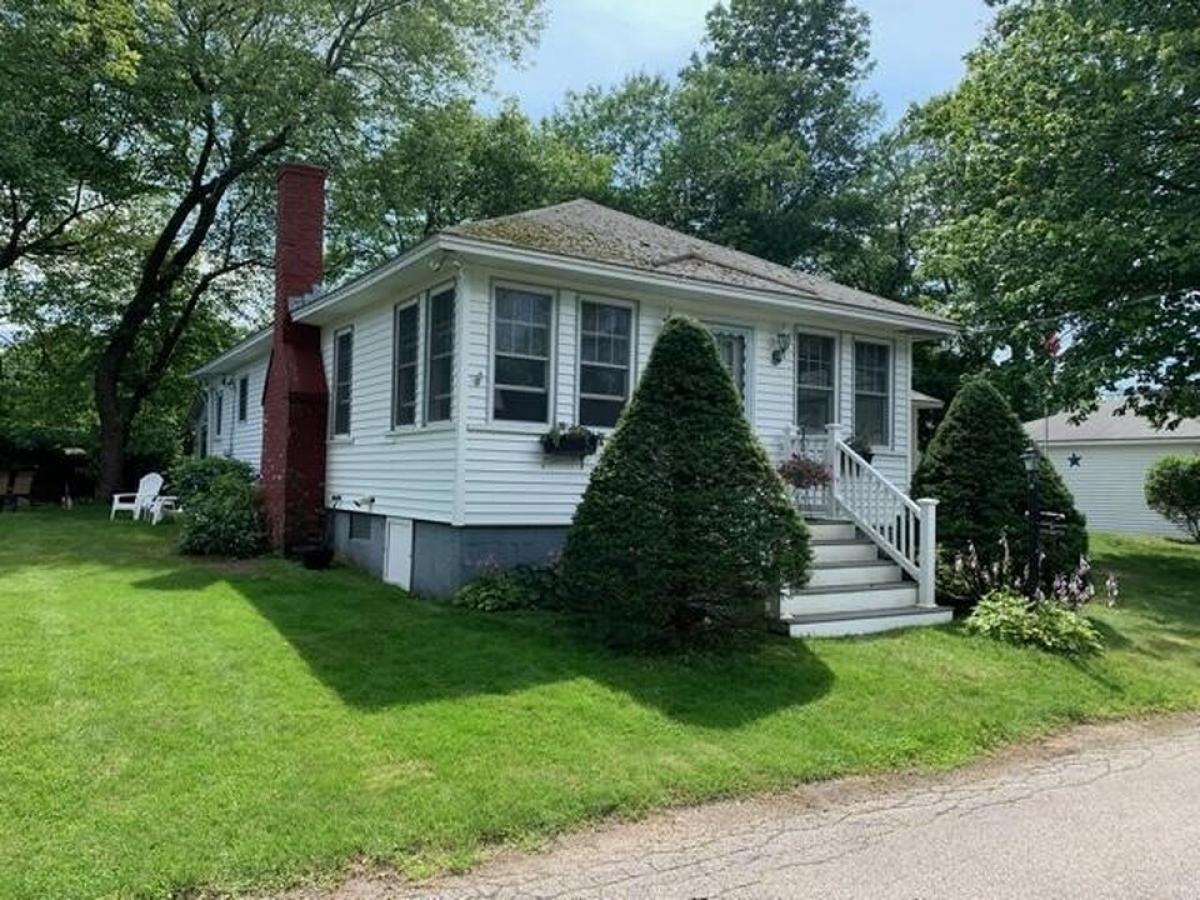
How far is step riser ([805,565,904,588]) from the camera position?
902 cm

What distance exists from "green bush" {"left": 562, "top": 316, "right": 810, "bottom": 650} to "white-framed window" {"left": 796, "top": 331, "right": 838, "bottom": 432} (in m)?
4.21

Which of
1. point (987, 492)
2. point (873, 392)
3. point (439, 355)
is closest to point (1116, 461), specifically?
point (873, 392)

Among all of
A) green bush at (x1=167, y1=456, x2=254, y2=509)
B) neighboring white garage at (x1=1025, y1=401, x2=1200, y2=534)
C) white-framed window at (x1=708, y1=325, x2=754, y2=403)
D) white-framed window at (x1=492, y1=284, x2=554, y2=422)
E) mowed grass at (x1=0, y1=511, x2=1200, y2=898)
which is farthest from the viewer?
neighboring white garage at (x1=1025, y1=401, x2=1200, y2=534)

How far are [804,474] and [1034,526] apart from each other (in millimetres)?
2455

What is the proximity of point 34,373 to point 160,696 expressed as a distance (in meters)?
28.2

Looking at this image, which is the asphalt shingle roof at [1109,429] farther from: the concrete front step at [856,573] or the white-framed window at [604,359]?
the white-framed window at [604,359]

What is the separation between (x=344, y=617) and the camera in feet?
28.0

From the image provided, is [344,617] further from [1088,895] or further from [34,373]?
[34,373]

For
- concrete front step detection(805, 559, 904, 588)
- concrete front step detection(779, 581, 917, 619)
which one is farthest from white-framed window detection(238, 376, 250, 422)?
concrete front step detection(779, 581, 917, 619)

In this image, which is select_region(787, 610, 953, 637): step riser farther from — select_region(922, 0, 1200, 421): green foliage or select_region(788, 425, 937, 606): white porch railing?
select_region(922, 0, 1200, 421): green foliage

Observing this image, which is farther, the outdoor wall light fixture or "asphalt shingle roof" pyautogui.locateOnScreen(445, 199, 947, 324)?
the outdoor wall light fixture

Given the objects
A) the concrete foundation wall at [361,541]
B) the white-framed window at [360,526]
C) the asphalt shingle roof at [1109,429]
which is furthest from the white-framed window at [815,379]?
the asphalt shingle roof at [1109,429]

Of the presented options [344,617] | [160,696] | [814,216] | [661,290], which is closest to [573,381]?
[661,290]

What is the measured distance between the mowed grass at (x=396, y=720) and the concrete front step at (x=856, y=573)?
965 millimetres
